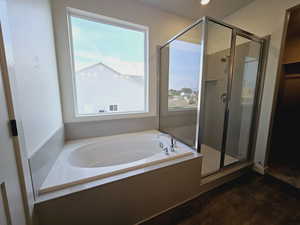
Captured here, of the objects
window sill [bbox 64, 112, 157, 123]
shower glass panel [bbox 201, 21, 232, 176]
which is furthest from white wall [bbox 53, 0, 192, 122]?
shower glass panel [bbox 201, 21, 232, 176]

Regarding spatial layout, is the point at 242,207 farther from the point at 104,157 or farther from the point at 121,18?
the point at 121,18

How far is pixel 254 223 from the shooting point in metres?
1.17

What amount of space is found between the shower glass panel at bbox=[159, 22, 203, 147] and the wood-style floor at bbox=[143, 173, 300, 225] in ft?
2.64

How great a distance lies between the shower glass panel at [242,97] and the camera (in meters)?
1.84

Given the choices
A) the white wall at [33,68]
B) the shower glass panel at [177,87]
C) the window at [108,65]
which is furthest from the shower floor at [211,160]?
the white wall at [33,68]

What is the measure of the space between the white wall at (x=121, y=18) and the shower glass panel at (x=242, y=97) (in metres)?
1.12

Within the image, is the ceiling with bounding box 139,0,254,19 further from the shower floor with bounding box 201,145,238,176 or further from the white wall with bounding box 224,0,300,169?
the shower floor with bounding box 201,145,238,176

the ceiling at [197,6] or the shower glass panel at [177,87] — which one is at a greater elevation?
the ceiling at [197,6]

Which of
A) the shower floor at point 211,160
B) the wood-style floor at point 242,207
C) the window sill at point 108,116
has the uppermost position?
the window sill at point 108,116

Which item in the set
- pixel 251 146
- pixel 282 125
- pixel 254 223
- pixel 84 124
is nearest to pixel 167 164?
pixel 254 223

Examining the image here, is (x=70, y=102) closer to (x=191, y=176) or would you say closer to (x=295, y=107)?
(x=191, y=176)

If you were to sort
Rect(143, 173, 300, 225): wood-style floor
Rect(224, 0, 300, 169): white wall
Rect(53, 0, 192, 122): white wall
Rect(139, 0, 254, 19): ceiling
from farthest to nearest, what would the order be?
1. Rect(139, 0, 254, 19): ceiling
2. Rect(224, 0, 300, 169): white wall
3. Rect(53, 0, 192, 122): white wall
4. Rect(143, 173, 300, 225): wood-style floor

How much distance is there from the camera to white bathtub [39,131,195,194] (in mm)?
1002

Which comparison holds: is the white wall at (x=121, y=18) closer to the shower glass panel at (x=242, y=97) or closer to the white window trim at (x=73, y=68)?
the white window trim at (x=73, y=68)
